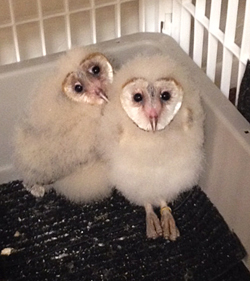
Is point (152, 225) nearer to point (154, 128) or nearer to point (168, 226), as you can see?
point (168, 226)

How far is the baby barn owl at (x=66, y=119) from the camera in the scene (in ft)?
3.62

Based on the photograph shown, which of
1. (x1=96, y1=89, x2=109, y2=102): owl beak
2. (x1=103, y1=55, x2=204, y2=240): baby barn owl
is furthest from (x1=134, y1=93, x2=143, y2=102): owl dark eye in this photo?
(x1=96, y1=89, x2=109, y2=102): owl beak

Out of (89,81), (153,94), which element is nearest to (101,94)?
(89,81)

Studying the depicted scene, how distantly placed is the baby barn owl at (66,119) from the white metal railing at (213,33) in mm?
260

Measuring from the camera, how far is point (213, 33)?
1.22 metres

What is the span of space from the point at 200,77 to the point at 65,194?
0.39 m

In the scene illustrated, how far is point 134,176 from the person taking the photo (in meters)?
1.10

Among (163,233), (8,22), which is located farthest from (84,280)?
(8,22)

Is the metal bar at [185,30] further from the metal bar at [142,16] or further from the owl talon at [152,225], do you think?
the owl talon at [152,225]

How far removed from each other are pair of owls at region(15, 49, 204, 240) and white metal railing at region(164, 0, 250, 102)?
0.13m

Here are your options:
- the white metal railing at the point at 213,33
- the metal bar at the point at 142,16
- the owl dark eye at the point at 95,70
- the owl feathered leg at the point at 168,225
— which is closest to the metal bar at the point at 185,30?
the white metal railing at the point at 213,33

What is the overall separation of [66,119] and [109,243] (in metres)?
0.27

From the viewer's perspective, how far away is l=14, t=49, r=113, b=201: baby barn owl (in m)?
1.10

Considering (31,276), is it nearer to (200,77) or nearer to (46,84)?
(46,84)
